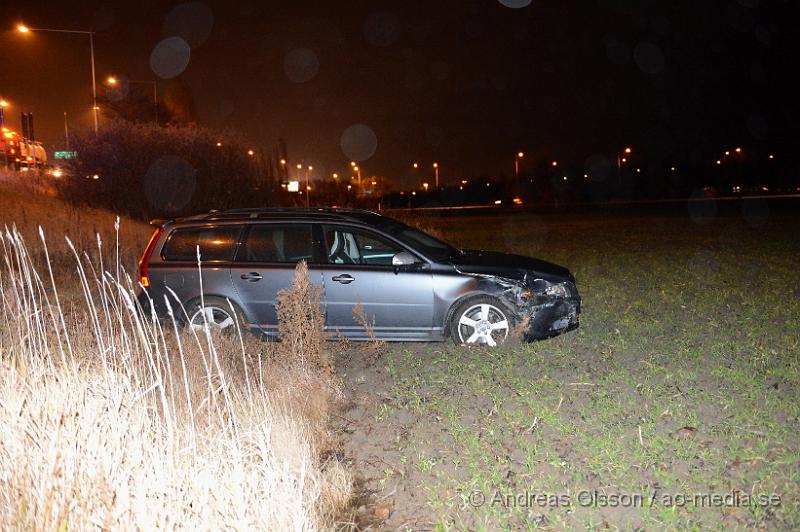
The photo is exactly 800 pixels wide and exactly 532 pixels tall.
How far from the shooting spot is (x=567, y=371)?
707 centimetres

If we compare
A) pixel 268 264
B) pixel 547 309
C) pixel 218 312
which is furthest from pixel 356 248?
pixel 547 309

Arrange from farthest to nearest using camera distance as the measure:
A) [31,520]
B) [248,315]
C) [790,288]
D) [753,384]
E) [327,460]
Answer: [790,288]
[248,315]
[753,384]
[327,460]
[31,520]

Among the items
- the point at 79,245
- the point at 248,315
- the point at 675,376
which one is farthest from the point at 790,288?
the point at 79,245

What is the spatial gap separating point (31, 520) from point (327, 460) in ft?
6.60

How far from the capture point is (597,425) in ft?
18.2

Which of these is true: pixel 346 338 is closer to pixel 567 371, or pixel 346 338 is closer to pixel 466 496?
pixel 567 371

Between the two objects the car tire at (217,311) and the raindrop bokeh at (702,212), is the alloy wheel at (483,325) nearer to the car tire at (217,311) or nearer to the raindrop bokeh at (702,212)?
the car tire at (217,311)

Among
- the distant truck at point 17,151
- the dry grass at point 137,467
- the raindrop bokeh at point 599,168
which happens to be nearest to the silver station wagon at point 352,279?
the dry grass at point 137,467

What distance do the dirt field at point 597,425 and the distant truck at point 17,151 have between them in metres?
37.6

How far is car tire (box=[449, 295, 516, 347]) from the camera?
818 cm

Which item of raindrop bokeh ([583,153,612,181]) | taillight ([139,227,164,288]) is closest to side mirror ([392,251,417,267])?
taillight ([139,227,164,288])

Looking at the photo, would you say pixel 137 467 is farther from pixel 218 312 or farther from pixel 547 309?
pixel 547 309

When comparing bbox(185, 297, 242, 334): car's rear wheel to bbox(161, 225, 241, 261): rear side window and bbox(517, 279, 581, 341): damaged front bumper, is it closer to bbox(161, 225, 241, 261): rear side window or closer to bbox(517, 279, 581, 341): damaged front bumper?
bbox(161, 225, 241, 261): rear side window

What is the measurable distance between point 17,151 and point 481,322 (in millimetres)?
48068
